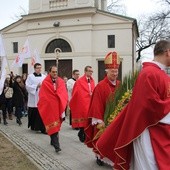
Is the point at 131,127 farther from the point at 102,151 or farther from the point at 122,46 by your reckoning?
the point at 122,46

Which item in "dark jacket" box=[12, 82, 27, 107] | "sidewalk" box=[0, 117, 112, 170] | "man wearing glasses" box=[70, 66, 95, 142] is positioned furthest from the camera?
"dark jacket" box=[12, 82, 27, 107]

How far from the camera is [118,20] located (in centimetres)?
2931

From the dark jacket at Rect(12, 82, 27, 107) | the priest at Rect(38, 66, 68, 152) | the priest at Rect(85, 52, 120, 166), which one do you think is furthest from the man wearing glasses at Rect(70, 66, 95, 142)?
the dark jacket at Rect(12, 82, 27, 107)

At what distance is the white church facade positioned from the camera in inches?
1155

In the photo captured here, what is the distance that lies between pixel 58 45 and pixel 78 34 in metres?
2.07

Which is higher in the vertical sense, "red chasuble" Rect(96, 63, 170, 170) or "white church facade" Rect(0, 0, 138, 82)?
"white church facade" Rect(0, 0, 138, 82)

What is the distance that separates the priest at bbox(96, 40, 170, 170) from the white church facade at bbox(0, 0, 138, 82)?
2436cm

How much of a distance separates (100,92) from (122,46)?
2290 centimetres

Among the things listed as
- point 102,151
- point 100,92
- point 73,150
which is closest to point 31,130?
point 73,150

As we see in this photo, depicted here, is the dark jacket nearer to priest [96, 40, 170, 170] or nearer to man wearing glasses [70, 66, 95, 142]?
man wearing glasses [70, 66, 95, 142]

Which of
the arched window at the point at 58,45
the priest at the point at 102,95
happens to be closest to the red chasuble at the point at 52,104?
the priest at the point at 102,95

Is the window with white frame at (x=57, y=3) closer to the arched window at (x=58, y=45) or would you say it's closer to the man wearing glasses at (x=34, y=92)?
the arched window at (x=58, y=45)

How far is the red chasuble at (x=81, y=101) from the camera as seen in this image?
989 centimetres

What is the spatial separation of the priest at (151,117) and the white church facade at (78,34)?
24.4 metres
